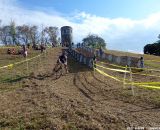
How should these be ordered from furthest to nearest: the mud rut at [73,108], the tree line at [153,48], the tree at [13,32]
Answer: the tree at [13,32] → the tree line at [153,48] → the mud rut at [73,108]

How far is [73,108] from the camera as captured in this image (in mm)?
15484

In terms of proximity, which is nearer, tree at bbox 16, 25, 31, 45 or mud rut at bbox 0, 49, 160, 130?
mud rut at bbox 0, 49, 160, 130

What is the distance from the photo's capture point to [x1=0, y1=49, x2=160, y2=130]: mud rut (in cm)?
1305

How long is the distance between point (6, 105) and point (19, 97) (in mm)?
2241

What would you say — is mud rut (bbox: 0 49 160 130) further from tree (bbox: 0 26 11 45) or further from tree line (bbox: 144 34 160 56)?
tree (bbox: 0 26 11 45)

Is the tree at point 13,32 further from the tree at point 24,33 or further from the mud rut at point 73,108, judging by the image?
the mud rut at point 73,108

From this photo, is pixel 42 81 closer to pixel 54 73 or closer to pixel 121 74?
pixel 54 73

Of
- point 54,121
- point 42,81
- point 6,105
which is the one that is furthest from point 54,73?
point 54,121

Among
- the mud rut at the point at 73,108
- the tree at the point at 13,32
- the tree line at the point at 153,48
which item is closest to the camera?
the mud rut at the point at 73,108

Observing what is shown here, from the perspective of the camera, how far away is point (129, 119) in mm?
13344

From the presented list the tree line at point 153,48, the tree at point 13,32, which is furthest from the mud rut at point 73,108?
the tree at point 13,32

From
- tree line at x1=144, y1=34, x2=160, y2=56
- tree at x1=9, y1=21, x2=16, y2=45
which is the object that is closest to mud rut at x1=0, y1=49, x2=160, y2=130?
tree line at x1=144, y1=34, x2=160, y2=56

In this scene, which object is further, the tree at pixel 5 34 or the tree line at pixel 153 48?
the tree at pixel 5 34

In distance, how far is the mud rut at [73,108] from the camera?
514 inches
